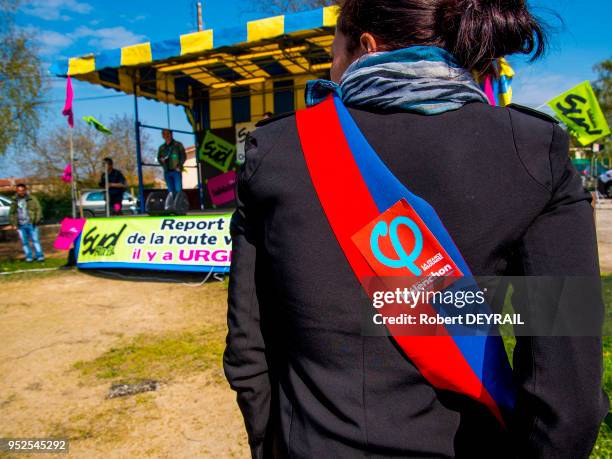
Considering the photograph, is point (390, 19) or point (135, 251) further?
point (135, 251)

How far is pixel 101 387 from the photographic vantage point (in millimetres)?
3055

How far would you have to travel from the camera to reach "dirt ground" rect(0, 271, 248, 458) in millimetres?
2422

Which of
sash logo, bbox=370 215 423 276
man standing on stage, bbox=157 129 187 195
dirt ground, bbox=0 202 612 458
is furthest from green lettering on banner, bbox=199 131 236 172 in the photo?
sash logo, bbox=370 215 423 276

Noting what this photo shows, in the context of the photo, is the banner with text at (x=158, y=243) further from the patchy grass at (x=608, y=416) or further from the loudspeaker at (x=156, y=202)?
the patchy grass at (x=608, y=416)

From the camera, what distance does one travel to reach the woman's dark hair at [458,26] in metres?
0.80

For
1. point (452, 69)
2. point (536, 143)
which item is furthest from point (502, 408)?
point (452, 69)

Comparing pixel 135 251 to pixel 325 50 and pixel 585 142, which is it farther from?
pixel 585 142

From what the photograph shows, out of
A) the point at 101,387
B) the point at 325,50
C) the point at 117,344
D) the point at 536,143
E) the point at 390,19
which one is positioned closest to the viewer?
the point at 536,143

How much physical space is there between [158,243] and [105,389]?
3.60 meters

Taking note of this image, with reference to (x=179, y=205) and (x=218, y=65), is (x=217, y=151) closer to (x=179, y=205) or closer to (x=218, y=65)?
(x=218, y=65)

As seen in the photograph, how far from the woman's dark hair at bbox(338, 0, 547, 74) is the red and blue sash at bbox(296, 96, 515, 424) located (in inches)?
7.6

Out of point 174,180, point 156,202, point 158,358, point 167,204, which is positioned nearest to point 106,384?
point 158,358

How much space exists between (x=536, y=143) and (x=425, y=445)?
1.82ft

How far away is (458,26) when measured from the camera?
81cm
